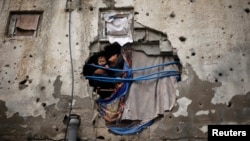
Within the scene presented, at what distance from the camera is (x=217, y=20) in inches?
273

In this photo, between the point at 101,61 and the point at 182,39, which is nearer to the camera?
the point at 182,39

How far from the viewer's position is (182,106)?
21.0 ft

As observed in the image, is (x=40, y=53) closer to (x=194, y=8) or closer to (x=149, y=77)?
(x=149, y=77)

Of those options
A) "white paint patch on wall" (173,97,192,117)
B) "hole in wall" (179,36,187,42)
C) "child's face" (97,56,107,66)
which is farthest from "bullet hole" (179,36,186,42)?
"child's face" (97,56,107,66)

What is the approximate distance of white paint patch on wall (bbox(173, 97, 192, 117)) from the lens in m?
6.37

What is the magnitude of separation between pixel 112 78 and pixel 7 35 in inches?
93.9

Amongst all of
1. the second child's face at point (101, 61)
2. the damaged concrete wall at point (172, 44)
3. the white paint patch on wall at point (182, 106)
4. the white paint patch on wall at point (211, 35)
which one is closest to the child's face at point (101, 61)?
the second child's face at point (101, 61)

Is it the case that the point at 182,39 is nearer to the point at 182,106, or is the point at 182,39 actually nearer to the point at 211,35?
the point at 211,35

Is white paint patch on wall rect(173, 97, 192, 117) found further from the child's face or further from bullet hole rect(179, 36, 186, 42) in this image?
the child's face

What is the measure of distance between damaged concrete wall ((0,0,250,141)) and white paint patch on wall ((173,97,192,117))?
0.7 inches

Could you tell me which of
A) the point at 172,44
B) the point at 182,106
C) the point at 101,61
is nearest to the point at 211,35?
the point at 172,44

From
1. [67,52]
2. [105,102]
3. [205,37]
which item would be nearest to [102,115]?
[105,102]

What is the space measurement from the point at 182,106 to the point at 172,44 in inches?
46.5

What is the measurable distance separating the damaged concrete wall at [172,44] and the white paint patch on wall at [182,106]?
0.06ft
